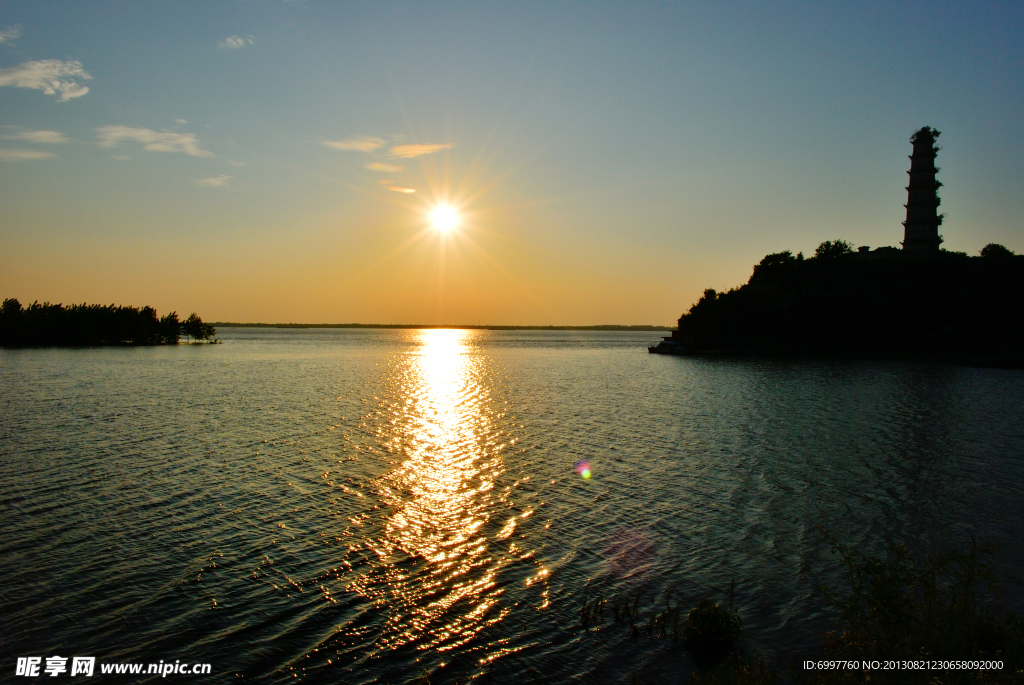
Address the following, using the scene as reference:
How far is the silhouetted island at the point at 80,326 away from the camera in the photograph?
493 feet

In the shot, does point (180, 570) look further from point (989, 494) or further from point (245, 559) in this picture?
point (989, 494)

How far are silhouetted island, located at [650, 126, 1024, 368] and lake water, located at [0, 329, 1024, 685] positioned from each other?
9132 cm

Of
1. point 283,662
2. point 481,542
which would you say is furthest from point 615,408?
point 283,662

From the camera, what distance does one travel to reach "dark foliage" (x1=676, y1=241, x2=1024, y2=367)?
389 feet

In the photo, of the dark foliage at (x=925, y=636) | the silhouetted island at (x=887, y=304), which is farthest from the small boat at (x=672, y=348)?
the dark foliage at (x=925, y=636)

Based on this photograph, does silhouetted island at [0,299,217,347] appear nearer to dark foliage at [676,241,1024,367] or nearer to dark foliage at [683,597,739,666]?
dark foliage at [676,241,1024,367]

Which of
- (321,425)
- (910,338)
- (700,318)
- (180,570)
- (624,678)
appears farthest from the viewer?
(700,318)

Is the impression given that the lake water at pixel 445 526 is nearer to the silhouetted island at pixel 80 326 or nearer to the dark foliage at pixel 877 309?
the dark foliage at pixel 877 309

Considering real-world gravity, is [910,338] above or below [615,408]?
above

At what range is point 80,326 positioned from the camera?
15938 centimetres

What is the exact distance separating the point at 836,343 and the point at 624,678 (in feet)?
462

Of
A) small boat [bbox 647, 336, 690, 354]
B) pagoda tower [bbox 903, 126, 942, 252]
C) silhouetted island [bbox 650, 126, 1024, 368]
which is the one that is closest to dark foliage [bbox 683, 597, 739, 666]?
silhouetted island [bbox 650, 126, 1024, 368]

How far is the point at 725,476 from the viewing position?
90.2 ft

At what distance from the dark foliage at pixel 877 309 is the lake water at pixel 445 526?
297 ft
